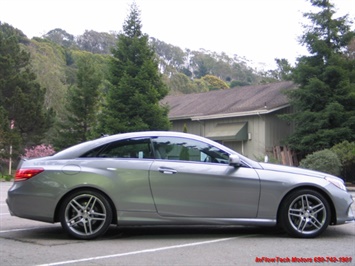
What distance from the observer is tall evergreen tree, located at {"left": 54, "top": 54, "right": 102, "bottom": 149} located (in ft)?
112

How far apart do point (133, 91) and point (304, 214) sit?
67.8 feet

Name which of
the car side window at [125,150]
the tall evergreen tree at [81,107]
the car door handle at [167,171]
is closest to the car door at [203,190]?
the car door handle at [167,171]

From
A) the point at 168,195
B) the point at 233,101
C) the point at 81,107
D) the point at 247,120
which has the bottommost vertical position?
the point at 168,195

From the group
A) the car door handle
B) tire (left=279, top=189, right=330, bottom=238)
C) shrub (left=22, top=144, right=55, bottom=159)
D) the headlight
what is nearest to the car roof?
the car door handle

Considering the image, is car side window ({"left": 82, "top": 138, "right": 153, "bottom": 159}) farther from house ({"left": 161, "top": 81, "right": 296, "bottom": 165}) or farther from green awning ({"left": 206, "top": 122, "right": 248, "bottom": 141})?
green awning ({"left": 206, "top": 122, "right": 248, "bottom": 141})

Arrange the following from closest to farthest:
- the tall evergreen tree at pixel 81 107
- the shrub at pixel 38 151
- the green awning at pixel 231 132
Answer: the green awning at pixel 231 132 < the tall evergreen tree at pixel 81 107 < the shrub at pixel 38 151

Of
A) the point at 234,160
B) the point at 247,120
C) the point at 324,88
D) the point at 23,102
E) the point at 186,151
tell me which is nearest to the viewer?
the point at 234,160

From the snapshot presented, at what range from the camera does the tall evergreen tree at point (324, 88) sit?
82.0 ft

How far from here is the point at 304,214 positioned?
22.2 feet

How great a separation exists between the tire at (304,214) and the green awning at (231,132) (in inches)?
833

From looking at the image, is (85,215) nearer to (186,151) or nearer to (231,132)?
(186,151)

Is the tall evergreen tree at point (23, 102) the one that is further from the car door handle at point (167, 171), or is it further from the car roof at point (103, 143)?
the car door handle at point (167, 171)

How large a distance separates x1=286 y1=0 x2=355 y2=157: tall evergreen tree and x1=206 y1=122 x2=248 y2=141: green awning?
2731 millimetres

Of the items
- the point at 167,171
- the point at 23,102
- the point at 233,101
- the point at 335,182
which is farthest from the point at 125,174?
the point at 23,102
